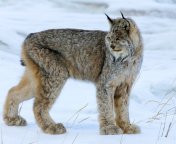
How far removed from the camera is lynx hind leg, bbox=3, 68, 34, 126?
4866 mm

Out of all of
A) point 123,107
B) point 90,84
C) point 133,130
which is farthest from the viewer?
point 90,84

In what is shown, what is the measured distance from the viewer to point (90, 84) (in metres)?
7.55

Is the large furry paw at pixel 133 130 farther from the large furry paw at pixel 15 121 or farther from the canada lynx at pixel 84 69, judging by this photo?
the large furry paw at pixel 15 121

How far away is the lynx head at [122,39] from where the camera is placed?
4426 mm

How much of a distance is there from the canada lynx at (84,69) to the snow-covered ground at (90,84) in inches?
8.3

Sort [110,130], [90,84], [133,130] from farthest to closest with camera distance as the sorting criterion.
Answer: [90,84], [133,130], [110,130]

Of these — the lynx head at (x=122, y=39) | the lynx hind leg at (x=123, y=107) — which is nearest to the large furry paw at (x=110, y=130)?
the lynx hind leg at (x=123, y=107)

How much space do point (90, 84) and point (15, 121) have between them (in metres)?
2.88

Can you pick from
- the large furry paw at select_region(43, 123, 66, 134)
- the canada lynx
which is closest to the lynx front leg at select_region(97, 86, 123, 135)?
the canada lynx

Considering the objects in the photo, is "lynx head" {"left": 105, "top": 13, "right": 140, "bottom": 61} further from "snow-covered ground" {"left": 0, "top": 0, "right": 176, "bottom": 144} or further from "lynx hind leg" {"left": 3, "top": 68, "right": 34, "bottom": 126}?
"lynx hind leg" {"left": 3, "top": 68, "right": 34, "bottom": 126}

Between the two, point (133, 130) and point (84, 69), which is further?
point (84, 69)

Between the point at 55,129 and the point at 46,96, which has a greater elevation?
the point at 46,96

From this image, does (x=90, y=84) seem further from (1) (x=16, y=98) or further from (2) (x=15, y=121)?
(2) (x=15, y=121)

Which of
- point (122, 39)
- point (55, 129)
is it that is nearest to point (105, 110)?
point (55, 129)
